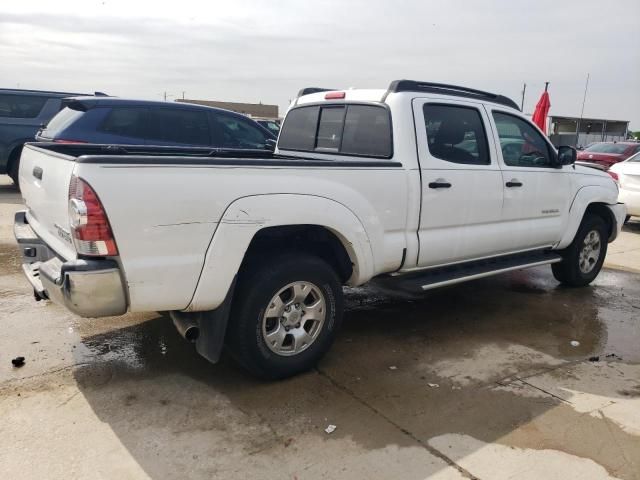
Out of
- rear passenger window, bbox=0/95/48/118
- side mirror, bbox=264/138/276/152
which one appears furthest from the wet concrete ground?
rear passenger window, bbox=0/95/48/118

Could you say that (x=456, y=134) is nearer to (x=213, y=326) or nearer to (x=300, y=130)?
(x=300, y=130)

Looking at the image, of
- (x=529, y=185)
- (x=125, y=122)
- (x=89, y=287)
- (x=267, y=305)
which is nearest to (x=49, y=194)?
(x=89, y=287)

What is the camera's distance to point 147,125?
26.7 ft

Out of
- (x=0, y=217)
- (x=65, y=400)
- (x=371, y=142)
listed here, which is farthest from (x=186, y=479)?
(x=0, y=217)

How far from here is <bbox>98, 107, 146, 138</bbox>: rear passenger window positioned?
789 centimetres

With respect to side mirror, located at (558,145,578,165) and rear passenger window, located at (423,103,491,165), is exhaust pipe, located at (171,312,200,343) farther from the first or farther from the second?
side mirror, located at (558,145,578,165)

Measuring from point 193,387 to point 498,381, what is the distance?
6.69ft

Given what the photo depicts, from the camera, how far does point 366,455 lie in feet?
9.32

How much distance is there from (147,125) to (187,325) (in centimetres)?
559

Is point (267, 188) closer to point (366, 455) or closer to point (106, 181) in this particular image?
point (106, 181)

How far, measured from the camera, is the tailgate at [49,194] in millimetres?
2969

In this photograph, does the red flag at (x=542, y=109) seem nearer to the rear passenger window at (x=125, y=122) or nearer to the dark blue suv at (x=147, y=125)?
the dark blue suv at (x=147, y=125)

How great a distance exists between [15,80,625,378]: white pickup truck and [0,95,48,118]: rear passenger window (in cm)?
733

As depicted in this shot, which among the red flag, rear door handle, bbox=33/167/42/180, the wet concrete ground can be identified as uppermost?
the red flag
